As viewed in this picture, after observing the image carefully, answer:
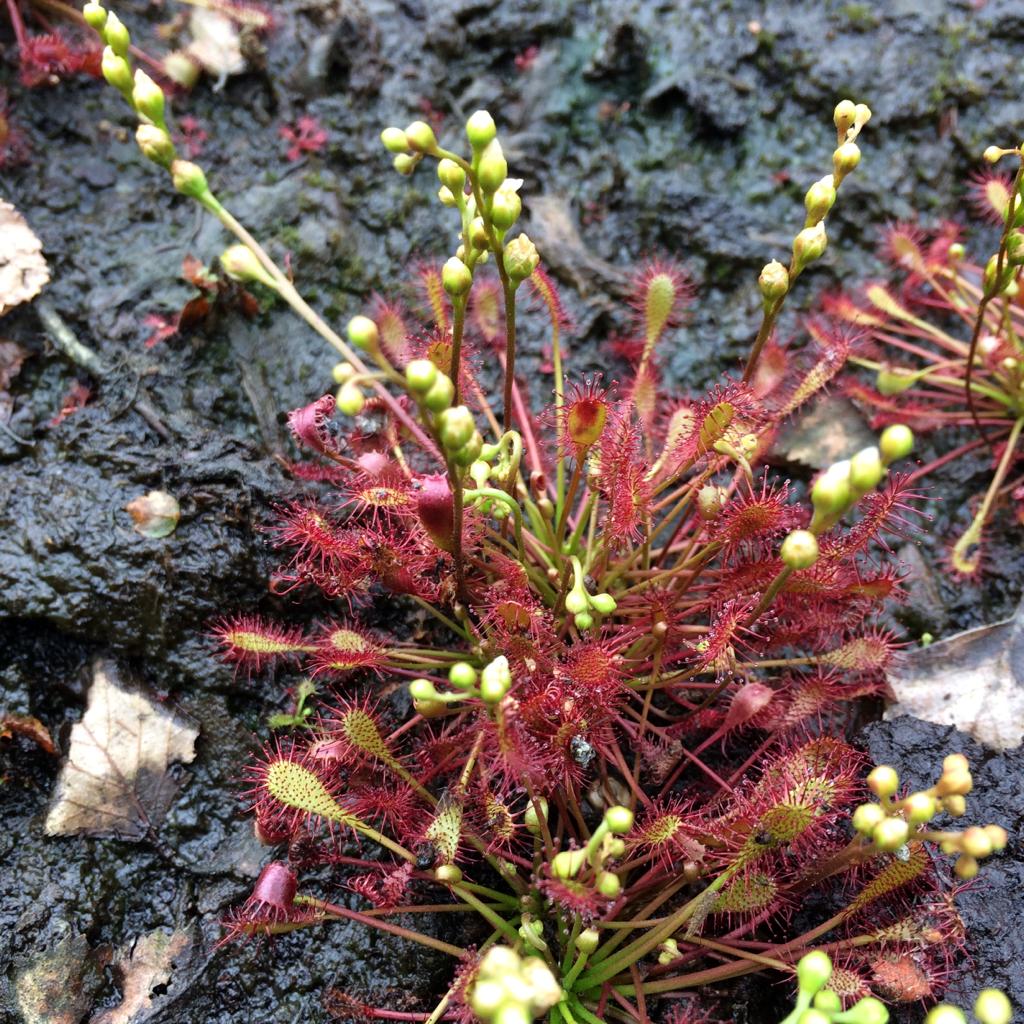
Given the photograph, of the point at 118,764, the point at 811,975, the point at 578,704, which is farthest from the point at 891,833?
the point at 118,764

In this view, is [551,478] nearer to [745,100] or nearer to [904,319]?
[904,319]

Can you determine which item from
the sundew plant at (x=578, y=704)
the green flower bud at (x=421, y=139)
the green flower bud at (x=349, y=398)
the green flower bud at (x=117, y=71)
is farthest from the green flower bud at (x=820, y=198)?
the green flower bud at (x=117, y=71)

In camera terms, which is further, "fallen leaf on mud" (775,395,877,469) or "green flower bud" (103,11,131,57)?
"fallen leaf on mud" (775,395,877,469)

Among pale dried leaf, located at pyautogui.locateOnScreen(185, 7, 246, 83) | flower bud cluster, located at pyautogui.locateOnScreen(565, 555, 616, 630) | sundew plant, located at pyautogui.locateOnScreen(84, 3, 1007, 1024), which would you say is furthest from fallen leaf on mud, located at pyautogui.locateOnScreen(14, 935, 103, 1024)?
pale dried leaf, located at pyautogui.locateOnScreen(185, 7, 246, 83)

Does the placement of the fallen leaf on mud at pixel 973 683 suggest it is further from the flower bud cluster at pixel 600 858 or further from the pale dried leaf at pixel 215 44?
the pale dried leaf at pixel 215 44

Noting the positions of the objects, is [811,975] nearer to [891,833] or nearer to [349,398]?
[891,833]

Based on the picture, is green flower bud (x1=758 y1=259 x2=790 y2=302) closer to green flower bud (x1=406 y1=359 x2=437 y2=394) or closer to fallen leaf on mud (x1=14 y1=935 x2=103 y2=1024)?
green flower bud (x1=406 y1=359 x2=437 y2=394)
